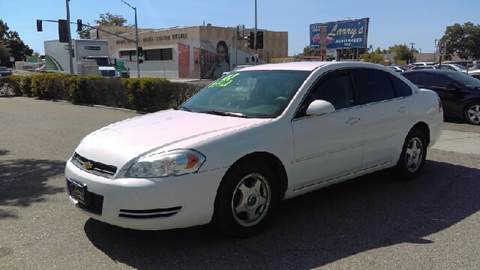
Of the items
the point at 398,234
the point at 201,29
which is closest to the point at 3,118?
the point at 398,234

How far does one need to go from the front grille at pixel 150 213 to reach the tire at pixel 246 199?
0.40 metres

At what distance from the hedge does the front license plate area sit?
34.2 ft

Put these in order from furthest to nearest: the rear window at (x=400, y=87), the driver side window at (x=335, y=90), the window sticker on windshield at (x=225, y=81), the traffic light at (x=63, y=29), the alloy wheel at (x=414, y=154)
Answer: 1. the traffic light at (x=63, y=29)
2. the alloy wheel at (x=414, y=154)
3. the rear window at (x=400, y=87)
4. the window sticker on windshield at (x=225, y=81)
5. the driver side window at (x=335, y=90)

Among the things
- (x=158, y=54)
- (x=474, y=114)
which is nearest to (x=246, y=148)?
(x=474, y=114)

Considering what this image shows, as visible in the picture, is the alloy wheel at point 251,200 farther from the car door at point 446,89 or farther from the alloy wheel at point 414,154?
the car door at point 446,89

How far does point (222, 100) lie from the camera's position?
545cm

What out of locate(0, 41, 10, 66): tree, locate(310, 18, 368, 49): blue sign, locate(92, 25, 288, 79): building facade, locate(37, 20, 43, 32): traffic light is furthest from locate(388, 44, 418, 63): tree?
locate(0, 41, 10, 66): tree

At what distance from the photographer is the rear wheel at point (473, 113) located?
503 inches

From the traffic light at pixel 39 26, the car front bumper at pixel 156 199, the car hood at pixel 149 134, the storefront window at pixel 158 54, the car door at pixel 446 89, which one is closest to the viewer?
the car front bumper at pixel 156 199

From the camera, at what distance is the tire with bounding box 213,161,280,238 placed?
169 inches

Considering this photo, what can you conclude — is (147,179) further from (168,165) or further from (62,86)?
(62,86)

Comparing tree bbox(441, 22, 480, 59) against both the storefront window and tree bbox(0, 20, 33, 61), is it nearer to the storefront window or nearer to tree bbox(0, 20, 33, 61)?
the storefront window

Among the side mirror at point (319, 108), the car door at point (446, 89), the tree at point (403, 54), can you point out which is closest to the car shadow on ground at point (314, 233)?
the side mirror at point (319, 108)

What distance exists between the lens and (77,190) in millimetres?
4383
